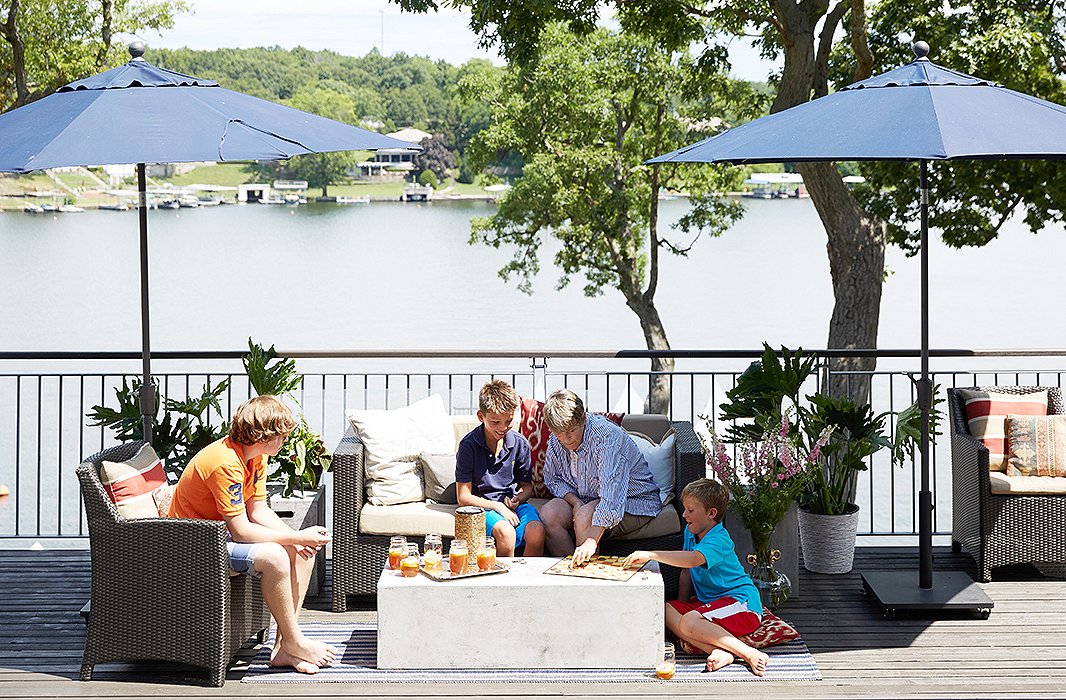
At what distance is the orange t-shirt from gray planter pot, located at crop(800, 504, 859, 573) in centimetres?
273

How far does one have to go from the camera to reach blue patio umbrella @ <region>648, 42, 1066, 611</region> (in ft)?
14.4

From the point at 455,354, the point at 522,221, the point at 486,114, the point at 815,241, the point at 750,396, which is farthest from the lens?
the point at 815,241

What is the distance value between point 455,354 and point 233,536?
7.37 ft

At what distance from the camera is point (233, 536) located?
446 cm

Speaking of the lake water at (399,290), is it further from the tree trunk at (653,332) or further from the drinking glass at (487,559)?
the drinking glass at (487,559)

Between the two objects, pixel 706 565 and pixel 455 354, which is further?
pixel 455 354

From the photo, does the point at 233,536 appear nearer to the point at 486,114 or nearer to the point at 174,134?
the point at 174,134

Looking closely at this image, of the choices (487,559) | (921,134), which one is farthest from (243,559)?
(921,134)

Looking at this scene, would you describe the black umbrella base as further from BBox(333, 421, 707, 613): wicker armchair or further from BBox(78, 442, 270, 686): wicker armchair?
BBox(78, 442, 270, 686): wicker armchair

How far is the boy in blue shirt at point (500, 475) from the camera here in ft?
16.5

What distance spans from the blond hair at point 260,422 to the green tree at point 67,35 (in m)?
12.7

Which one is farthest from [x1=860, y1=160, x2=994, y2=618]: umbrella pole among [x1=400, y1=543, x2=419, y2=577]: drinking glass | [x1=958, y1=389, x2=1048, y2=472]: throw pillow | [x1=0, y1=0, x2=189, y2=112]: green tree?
[x1=0, y1=0, x2=189, y2=112]: green tree

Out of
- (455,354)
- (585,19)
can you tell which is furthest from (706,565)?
(585,19)

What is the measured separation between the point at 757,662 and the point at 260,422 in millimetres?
2012
